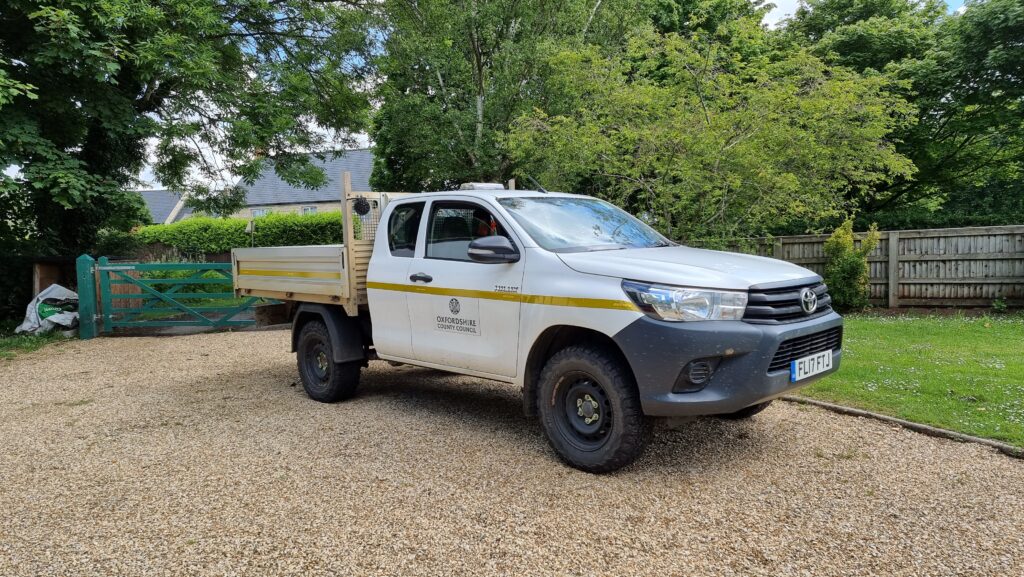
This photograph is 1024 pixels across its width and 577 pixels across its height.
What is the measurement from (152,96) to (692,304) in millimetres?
13178

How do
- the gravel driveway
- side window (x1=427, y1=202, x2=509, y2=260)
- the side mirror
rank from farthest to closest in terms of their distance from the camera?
1. side window (x1=427, y1=202, x2=509, y2=260)
2. the side mirror
3. the gravel driveway

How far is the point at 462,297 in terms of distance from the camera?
4613 millimetres

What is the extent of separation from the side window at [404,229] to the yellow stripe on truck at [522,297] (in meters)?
0.30

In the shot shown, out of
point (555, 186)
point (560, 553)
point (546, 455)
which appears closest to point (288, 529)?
point (560, 553)

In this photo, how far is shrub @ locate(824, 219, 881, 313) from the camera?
430 inches

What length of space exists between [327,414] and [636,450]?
3.06m

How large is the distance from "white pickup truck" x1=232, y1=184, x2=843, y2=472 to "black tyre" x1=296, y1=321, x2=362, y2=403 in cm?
3

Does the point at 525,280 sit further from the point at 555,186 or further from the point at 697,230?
the point at 555,186

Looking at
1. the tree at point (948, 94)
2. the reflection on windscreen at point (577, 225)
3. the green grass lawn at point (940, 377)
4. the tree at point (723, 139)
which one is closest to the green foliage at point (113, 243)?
the tree at point (723, 139)

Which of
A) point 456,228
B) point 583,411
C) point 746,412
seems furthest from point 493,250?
point 746,412

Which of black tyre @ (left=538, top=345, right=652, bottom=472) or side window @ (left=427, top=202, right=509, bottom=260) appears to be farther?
side window @ (left=427, top=202, right=509, bottom=260)

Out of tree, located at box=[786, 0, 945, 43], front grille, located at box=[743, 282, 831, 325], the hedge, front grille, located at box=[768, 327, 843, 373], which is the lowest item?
front grille, located at box=[768, 327, 843, 373]

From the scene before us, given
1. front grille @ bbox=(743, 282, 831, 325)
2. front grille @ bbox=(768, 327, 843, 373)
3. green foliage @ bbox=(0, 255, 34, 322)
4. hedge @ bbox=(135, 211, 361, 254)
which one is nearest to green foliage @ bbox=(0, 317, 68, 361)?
green foliage @ bbox=(0, 255, 34, 322)

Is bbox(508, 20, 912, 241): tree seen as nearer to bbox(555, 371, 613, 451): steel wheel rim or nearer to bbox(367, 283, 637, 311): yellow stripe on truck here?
bbox(367, 283, 637, 311): yellow stripe on truck
